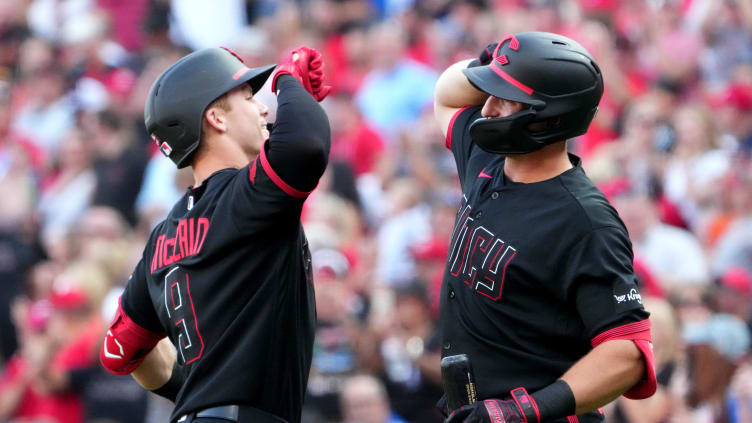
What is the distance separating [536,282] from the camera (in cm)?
380

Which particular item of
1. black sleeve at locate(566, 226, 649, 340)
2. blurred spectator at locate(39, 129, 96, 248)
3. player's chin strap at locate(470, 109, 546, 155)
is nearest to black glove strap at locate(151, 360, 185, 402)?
player's chin strap at locate(470, 109, 546, 155)

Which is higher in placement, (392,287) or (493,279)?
(493,279)

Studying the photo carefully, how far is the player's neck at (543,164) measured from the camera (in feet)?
13.0

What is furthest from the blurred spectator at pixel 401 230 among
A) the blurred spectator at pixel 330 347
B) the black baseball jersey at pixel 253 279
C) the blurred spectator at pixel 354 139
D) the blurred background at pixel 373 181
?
the black baseball jersey at pixel 253 279

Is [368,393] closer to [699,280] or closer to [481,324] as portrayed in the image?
[699,280]

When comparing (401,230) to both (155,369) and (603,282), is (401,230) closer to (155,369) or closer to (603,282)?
(155,369)

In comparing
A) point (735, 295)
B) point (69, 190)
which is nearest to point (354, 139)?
point (69, 190)

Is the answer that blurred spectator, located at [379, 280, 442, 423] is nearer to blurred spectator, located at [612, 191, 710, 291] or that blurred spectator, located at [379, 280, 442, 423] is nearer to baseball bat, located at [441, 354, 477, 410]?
blurred spectator, located at [612, 191, 710, 291]

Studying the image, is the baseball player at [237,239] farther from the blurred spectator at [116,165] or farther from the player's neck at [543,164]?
the blurred spectator at [116,165]

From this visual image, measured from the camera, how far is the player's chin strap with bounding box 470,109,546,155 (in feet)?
12.6

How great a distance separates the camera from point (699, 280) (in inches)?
308

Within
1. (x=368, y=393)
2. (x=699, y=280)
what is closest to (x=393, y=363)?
(x=368, y=393)

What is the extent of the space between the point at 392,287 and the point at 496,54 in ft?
13.8

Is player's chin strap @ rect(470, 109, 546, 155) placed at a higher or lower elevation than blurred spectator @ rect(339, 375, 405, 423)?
higher
